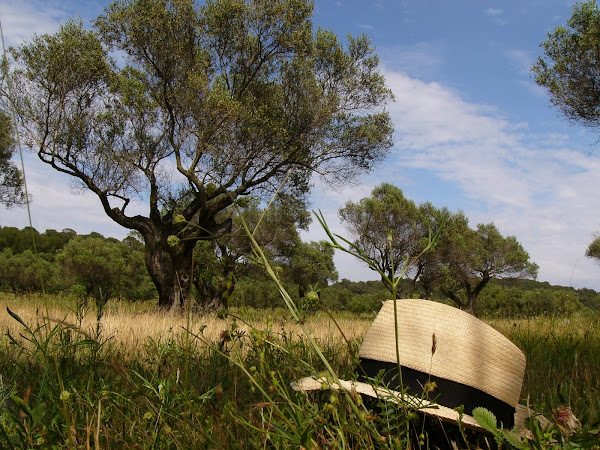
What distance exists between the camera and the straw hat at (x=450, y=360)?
8.71 ft

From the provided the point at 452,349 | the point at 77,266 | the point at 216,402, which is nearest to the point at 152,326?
the point at 216,402

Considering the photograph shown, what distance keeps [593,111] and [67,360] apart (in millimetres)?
22743

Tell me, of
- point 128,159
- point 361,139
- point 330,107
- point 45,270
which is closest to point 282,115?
point 330,107

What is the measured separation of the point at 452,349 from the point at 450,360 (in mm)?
71

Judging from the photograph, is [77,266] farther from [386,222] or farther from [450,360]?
[450,360]

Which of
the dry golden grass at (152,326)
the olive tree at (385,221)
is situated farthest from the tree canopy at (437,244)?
the dry golden grass at (152,326)

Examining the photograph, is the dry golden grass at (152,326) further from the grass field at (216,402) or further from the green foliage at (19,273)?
the green foliage at (19,273)

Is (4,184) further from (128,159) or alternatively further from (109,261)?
(128,159)

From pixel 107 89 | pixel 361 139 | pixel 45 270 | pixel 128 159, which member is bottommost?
pixel 45 270

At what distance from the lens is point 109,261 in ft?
121

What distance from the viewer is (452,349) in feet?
9.01

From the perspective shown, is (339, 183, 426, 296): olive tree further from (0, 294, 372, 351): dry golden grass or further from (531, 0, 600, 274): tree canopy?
(0, 294, 372, 351): dry golden grass

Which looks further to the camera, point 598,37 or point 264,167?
point 264,167

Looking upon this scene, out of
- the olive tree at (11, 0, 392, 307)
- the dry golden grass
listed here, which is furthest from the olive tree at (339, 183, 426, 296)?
the dry golden grass
